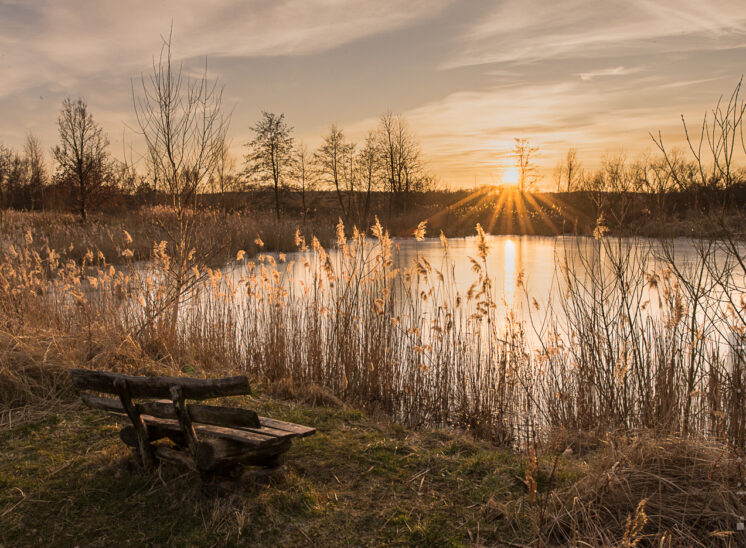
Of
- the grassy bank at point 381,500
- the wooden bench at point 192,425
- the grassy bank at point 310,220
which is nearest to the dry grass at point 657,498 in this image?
the grassy bank at point 381,500

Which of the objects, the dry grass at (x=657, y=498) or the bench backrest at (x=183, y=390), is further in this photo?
the bench backrest at (x=183, y=390)

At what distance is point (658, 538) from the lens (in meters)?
2.57

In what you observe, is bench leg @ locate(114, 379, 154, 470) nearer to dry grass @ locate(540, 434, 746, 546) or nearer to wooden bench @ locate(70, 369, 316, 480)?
wooden bench @ locate(70, 369, 316, 480)

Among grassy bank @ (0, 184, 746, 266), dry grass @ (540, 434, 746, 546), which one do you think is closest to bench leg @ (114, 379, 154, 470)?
dry grass @ (540, 434, 746, 546)

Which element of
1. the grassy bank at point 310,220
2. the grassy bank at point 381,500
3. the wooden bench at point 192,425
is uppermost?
the grassy bank at point 310,220

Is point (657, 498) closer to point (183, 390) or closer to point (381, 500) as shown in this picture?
point (381, 500)

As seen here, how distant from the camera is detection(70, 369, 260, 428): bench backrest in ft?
9.01

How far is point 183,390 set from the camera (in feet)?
9.30

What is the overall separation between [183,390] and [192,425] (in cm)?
29

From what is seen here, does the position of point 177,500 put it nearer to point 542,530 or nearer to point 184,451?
point 184,451

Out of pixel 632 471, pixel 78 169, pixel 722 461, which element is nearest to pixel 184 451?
pixel 632 471

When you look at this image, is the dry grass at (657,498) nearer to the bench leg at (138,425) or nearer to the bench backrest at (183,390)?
the bench backrest at (183,390)

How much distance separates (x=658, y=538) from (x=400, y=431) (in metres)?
2.10

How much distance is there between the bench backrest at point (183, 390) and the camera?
2.75 metres
